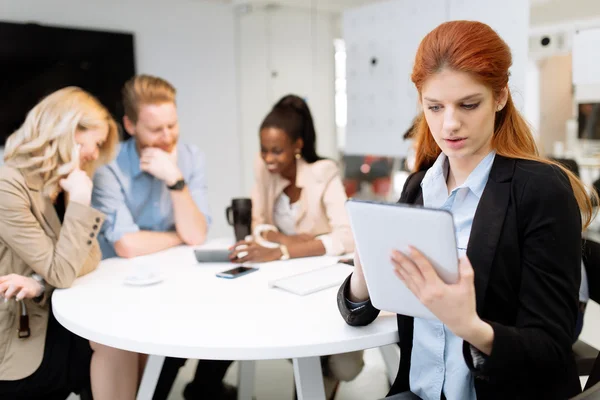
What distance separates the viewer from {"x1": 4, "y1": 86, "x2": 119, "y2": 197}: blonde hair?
1.68 meters

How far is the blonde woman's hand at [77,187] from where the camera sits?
67.6 inches

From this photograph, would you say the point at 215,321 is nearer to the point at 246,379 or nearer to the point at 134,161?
the point at 246,379

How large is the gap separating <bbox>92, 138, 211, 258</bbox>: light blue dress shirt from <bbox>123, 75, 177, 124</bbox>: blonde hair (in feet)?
0.54

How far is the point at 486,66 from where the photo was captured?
1005 millimetres

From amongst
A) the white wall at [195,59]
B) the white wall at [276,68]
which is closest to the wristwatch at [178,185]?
the white wall at [195,59]

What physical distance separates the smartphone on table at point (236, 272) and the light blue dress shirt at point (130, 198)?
24.3 inches

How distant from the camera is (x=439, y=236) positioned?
0.85 metres

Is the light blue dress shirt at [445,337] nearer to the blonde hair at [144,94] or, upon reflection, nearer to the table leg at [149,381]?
the table leg at [149,381]

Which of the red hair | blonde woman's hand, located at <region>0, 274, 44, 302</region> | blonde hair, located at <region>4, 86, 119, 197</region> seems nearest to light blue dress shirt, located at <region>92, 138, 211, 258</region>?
blonde hair, located at <region>4, 86, 119, 197</region>

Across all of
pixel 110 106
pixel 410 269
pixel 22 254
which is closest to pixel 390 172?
pixel 110 106

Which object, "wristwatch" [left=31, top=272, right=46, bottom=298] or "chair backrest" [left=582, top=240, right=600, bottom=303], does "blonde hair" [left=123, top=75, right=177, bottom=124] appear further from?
"chair backrest" [left=582, top=240, right=600, bottom=303]

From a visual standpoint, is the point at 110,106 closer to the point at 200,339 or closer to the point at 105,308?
the point at 105,308

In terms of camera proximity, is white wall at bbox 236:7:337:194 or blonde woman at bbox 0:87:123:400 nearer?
blonde woman at bbox 0:87:123:400

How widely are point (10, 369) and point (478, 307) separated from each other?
1.35 meters
